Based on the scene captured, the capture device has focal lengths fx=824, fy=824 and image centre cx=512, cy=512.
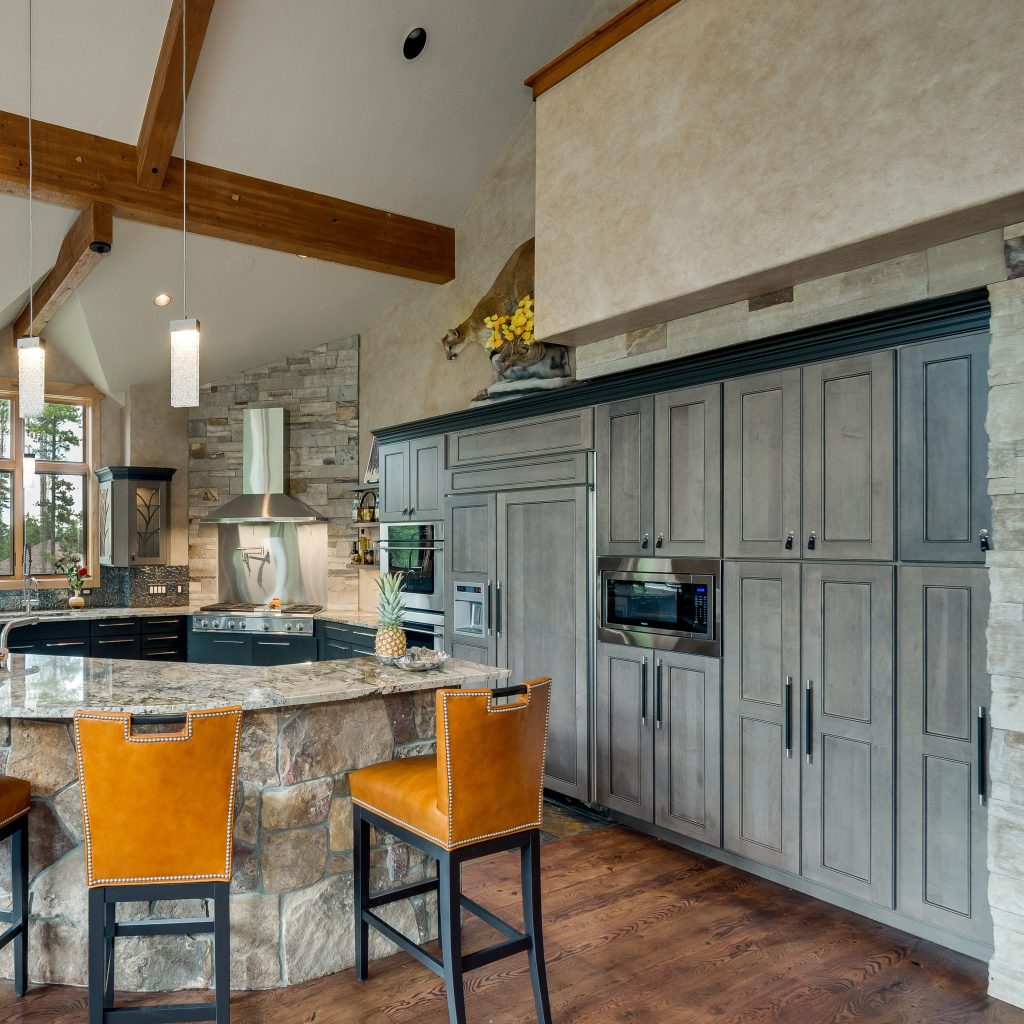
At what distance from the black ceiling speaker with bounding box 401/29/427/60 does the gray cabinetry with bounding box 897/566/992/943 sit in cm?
390

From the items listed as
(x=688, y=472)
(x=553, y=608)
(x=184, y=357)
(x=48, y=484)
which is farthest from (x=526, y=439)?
(x=48, y=484)

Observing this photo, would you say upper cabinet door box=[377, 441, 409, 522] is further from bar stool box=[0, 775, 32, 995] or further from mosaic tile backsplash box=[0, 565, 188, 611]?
bar stool box=[0, 775, 32, 995]

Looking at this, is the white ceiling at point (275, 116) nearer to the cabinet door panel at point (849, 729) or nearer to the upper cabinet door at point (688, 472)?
the upper cabinet door at point (688, 472)

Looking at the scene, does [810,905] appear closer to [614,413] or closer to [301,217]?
[614,413]

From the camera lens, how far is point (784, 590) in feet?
11.2

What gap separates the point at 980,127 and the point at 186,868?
3223mm

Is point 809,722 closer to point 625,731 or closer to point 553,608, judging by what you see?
point 625,731

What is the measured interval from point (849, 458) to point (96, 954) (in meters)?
2.95

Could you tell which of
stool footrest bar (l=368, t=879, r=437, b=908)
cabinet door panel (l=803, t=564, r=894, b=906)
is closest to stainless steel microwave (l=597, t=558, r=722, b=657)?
cabinet door panel (l=803, t=564, r=894, b=906)

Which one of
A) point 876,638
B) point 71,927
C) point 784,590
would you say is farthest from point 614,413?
point 71,927

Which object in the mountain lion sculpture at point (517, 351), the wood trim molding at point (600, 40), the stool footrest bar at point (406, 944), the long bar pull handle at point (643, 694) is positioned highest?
the wood trim molding at point (600, 40)

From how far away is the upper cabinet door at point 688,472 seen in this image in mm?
3689

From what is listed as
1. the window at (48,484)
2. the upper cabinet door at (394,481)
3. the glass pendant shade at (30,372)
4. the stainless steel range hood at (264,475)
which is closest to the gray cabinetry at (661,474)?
the upper cabinet door at (394,481)

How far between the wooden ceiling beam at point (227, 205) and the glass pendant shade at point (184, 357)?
82.5 inches
